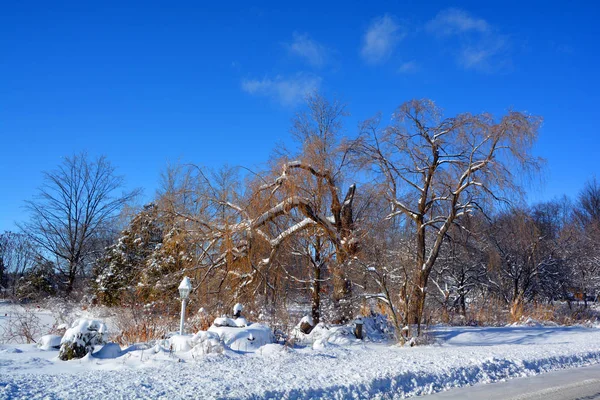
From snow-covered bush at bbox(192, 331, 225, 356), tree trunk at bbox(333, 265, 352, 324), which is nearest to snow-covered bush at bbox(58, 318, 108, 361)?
snow-covered bush at bbox(192, 331, 225, 356)

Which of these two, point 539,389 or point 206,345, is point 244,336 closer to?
point 206,345

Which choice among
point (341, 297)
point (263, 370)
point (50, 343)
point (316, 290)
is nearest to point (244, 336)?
point (263, 370)

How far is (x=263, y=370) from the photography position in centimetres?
716

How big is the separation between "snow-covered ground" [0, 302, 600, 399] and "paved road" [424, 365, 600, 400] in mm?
328

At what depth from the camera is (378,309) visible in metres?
16.6

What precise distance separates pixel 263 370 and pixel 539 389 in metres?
4.32

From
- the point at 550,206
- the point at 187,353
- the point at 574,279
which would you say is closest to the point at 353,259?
the point at 187,353

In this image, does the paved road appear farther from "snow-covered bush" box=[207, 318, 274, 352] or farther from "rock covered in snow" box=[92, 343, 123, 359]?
"rock covered in snow" box=[92, 343, 123, 359]

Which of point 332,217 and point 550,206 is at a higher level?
point 550,206

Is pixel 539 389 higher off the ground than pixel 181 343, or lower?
lower

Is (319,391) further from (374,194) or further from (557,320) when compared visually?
(557,320)

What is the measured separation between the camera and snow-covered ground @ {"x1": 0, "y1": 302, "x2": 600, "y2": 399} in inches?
224

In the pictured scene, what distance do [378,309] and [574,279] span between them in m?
21.1

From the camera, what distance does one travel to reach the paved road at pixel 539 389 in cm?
661
